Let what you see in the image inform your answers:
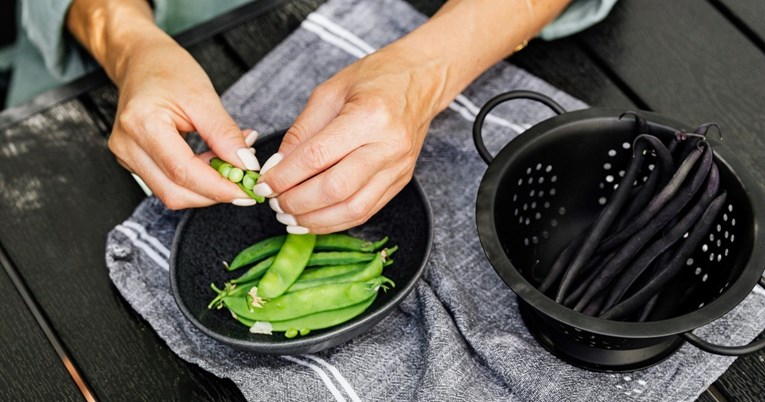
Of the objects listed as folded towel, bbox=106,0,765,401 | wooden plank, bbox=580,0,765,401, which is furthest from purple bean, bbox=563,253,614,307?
wooden plank, bbox=580,0,765,401

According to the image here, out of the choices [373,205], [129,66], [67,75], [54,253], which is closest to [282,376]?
[373,205]

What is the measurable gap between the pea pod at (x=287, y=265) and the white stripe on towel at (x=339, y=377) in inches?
4.0

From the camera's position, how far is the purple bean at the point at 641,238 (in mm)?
972

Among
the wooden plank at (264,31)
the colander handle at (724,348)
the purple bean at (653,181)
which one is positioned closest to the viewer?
the colander handle at (724,348)

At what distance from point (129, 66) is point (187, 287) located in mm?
370

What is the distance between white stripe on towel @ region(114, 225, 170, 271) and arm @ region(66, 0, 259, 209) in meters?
0.11

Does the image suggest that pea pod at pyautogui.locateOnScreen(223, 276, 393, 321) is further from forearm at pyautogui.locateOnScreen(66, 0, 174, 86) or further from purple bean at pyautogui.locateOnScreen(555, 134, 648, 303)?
forearm at pyautogui.locateOnScreen(66, 0, 174, 86)

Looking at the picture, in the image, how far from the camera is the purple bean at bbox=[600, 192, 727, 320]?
966 mm

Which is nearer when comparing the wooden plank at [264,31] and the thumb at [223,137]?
the thumb at [223,137]

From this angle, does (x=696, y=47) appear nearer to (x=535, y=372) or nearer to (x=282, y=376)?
(x=535, y=372)

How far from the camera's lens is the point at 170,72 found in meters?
1.18

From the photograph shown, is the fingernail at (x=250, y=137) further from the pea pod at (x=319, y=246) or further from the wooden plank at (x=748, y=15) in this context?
the wooden plank at (x=748, y=15)

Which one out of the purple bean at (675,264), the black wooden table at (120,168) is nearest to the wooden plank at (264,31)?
the black wooden table at (120,168)

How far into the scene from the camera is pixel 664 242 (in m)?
0.98
